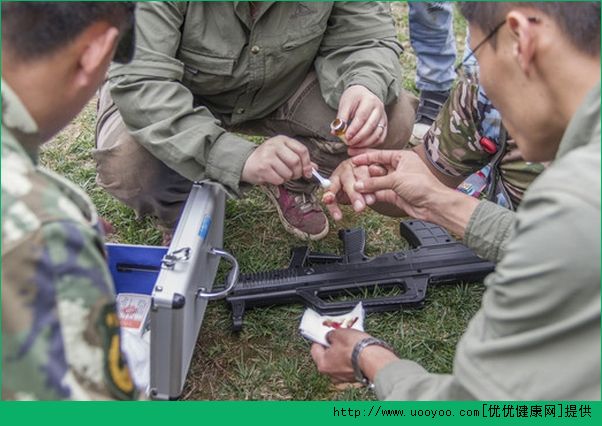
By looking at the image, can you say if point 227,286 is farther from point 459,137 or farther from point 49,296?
point 49,296

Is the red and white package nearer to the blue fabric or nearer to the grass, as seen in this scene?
the grass

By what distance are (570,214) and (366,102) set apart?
1434mm

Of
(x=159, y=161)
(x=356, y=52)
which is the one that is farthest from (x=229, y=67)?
(x=356, y=52)

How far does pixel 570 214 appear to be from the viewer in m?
1.23

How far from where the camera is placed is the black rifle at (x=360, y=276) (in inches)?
103

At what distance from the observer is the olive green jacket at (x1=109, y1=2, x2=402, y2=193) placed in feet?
7.94

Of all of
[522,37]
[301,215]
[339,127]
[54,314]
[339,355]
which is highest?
[522,37]

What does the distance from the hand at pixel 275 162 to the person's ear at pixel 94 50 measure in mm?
930

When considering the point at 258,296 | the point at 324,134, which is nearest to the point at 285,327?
the point at 258,296

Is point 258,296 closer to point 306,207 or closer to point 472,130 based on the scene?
point 306,207

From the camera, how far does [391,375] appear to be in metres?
1.84

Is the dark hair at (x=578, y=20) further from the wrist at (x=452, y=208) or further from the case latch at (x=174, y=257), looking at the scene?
the case latch at (x=174, y=257)

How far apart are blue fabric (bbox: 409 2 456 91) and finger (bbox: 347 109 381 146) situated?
1.23 metres

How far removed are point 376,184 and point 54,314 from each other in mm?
1412
